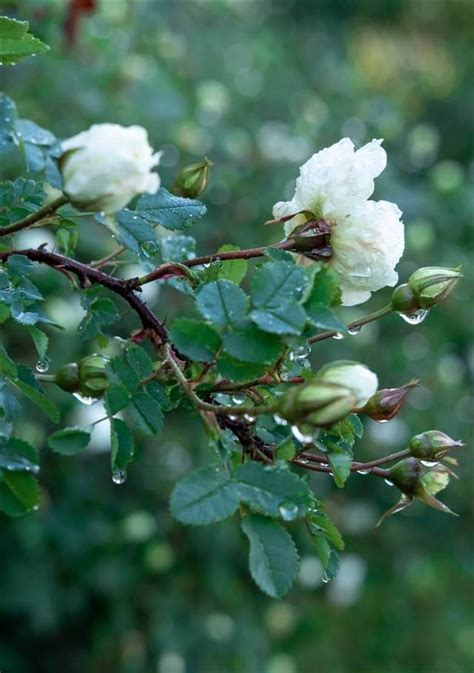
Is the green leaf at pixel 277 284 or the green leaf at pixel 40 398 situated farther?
the green leaf at pixel 40 398

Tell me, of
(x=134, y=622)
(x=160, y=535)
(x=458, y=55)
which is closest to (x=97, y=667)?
(x=134, y=622)

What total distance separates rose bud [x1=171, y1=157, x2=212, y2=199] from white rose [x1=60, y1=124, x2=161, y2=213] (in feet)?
0.82

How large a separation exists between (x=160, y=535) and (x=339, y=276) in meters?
1.91

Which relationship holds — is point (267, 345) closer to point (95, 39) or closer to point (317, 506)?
point (317, 506)

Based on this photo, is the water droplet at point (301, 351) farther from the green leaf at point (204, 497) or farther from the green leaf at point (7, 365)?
the green leaf at point (7, 365)

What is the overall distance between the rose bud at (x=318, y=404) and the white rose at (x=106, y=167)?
0.62 feet

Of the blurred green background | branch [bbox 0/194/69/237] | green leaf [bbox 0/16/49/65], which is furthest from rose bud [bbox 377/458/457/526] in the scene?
the blurred green background

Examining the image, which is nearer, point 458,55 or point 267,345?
point 267,345

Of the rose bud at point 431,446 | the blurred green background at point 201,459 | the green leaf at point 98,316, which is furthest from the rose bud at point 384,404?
the blurred green background at point 201,459

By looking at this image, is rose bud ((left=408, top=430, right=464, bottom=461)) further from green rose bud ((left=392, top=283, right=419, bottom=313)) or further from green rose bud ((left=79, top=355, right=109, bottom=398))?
green rose bud ((left=79, top=355, right=109, bottom=398))

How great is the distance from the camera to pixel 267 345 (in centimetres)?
75

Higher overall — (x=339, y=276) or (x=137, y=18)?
(x=339, y=276)

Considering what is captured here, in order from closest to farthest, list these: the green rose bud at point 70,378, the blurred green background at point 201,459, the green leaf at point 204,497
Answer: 1. the green leaf at point 204,497
2. the green rose bud at point 70,378
3. the blurred green background at point 201,459

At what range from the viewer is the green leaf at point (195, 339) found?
2.53 feet
